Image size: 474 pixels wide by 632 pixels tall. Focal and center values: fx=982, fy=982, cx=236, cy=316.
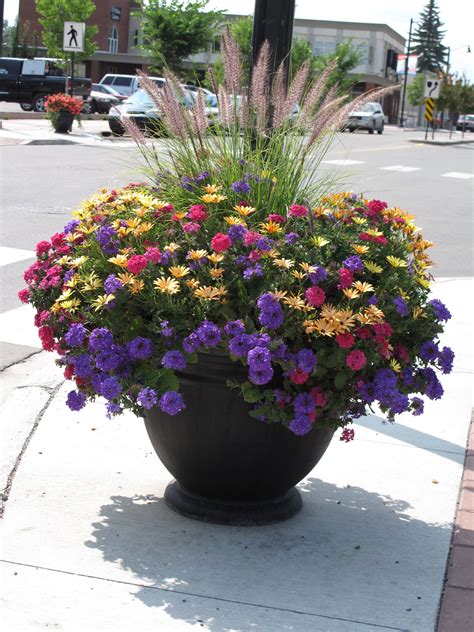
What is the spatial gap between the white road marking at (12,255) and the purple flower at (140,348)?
6.26 metres

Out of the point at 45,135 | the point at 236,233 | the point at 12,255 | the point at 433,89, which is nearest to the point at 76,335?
the point at 236,233

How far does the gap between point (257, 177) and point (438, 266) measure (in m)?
7.39

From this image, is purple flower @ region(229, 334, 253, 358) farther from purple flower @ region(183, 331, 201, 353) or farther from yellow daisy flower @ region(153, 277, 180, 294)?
yellow daisy flower @ region(153, 277, 180, 294)

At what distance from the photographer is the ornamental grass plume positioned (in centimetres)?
351

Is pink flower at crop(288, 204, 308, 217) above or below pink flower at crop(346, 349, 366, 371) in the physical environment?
above

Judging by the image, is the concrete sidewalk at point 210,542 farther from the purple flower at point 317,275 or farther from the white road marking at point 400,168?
the white road marking at point 400,168

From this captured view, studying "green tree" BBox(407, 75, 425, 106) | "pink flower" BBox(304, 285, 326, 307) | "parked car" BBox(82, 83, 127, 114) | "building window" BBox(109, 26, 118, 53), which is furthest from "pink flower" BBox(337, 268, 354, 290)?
"green tree" BBox(407, 75, 425, 106)

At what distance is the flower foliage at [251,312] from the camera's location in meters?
3.50

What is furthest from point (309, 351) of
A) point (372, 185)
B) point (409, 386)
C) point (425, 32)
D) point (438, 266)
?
point (425, 32)

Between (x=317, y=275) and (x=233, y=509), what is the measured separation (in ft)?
3.51

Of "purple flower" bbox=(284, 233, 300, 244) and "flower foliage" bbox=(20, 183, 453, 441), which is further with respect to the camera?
"purple flower" bbox=(284, 233, 300, 244)

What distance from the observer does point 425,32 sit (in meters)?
128

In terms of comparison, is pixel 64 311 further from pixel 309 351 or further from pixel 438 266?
pixel 438 266

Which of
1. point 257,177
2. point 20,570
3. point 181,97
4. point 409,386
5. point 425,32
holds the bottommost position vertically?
point 20,570
